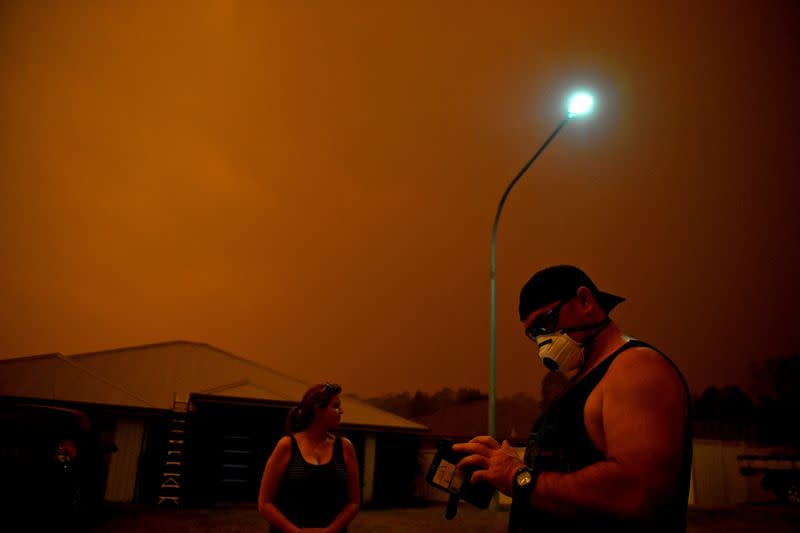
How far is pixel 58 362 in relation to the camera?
1923cm

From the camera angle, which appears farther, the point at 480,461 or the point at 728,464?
the point at 728,464

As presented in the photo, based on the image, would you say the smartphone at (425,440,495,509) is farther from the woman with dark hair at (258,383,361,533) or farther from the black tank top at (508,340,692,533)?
the woman with dark hair at (258,383,361,533)

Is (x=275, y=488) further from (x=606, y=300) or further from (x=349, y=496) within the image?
(x=606, y=300)

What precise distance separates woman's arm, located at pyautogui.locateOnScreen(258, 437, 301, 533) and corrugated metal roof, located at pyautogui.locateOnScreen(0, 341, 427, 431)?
15098 millimetres

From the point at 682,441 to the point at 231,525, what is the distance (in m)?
13.4

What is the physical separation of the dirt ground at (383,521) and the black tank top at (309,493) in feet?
31.4

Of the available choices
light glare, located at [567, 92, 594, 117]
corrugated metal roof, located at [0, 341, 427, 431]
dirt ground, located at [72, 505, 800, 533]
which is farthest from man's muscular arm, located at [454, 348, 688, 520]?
corrugated metal roof, located at [0, 341, 427, 431]

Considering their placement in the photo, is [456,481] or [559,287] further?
[559,287]

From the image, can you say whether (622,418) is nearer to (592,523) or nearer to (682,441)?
(682,441)

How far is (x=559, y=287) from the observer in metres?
2.29

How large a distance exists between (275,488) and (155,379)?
17723 millimetres

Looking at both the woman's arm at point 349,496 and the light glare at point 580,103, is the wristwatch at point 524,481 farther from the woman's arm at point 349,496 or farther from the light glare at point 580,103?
the light glare at point 580,103

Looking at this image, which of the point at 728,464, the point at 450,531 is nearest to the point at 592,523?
the point at 450,531

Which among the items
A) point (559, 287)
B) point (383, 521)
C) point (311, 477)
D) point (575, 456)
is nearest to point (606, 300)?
point (559, 287)
